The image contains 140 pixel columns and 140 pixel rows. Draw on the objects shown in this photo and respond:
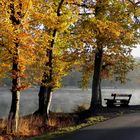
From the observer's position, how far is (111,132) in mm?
16188

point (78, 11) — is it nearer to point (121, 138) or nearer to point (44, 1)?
point (44, 1)

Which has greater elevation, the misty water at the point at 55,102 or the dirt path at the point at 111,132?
the dirt path at the point at 111,132

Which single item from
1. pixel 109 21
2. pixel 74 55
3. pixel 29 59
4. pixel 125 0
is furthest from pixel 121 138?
pixel 74 55

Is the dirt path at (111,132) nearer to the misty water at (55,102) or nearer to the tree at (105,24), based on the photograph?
the tree at (105,24)

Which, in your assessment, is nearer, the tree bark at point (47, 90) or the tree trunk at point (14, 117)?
the tree trunk at point (14, 117)

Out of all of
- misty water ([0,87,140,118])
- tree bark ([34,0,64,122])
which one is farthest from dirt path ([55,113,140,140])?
misty water ([0,87,140,118])

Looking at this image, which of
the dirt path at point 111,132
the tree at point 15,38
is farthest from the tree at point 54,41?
the dirt path at point 111,132

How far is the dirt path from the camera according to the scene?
15.2 metres

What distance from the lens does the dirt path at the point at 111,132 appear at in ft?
49.8

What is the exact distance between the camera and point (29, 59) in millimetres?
19984

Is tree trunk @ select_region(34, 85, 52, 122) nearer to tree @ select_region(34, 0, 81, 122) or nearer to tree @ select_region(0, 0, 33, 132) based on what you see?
tree @ select_region(34, 0, 81, 122)

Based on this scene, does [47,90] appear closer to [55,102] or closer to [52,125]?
[52,125]

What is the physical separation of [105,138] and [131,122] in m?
4.78

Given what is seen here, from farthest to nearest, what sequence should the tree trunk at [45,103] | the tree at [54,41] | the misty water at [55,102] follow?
the misty water at [55,102] < the tree trunk at [45,103] < the tree at [54,41]
